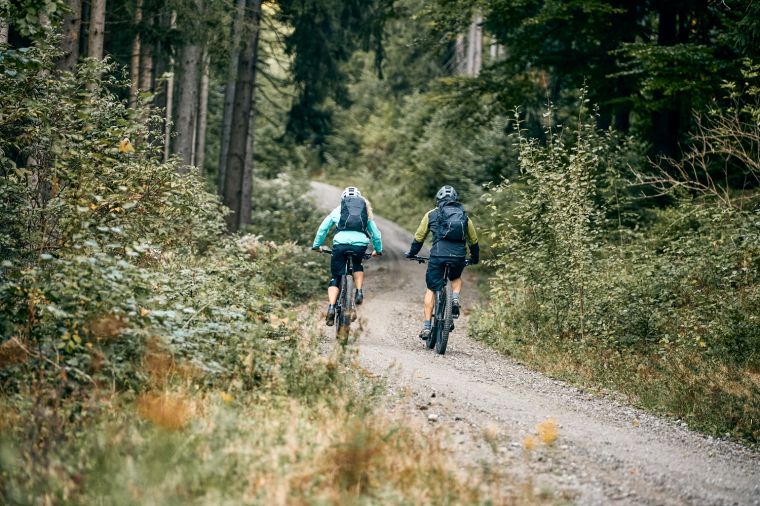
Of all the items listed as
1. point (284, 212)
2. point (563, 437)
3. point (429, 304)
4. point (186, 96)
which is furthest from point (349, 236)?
point (284, 212)

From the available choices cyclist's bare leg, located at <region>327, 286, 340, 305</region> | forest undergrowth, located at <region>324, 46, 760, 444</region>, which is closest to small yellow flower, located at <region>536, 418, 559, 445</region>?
forest undergrowth, located at <region>324, 46, 760, 444</region>

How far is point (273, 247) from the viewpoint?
16.2m

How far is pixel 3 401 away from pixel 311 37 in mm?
20106

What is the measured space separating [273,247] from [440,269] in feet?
20.4

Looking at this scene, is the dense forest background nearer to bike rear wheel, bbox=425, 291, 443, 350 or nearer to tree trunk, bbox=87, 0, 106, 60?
tree trunk, bbox=87, 0, 106, 60

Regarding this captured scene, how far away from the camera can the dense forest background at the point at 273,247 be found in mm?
5988

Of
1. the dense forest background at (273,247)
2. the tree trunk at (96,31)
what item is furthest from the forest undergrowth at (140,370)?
the tree trunk at (96,31)

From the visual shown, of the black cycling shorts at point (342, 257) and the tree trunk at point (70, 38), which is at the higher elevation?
the tree trunk at point (70, 38)

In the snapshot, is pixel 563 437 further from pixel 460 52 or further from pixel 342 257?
pixel 460 52

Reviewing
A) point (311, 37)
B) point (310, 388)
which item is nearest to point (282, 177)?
point (311, 37)

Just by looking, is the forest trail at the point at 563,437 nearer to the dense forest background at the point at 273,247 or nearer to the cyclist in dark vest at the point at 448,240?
the dense forest background at the point at 273,247

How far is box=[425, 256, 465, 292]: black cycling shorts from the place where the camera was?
35.6 feet

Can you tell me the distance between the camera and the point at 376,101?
46.8 m

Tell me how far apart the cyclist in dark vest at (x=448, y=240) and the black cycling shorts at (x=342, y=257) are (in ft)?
2.85
